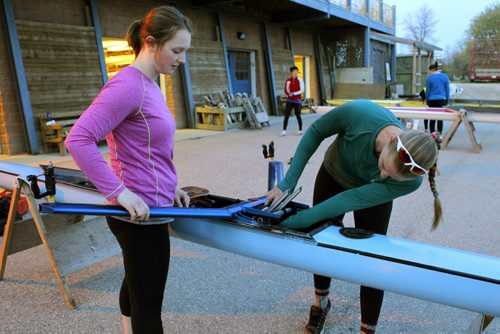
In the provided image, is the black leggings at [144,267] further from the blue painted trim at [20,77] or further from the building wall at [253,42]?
the building wall at [253,42]

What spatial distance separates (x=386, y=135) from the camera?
198 centimetres

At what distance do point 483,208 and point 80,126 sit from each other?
16.0 feet

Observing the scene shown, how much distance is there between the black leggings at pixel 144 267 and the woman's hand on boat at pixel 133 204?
12 centimetres

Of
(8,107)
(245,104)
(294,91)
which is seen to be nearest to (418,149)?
(8,107)

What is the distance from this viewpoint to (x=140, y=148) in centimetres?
159

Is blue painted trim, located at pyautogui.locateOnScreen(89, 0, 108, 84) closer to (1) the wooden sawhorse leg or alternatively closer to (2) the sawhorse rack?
(2) the sawhorse rack

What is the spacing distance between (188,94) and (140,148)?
11192 mm

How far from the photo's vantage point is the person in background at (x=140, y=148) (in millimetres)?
1470

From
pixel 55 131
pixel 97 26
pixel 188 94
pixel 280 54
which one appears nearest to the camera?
pixel 55 131

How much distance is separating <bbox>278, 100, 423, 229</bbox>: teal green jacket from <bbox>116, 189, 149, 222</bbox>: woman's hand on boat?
858 millimetres

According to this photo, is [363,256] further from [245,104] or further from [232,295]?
[245,104]

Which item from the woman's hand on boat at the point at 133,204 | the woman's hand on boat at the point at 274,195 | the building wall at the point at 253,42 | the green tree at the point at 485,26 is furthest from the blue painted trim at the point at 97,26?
the green tree at the point at 485,26

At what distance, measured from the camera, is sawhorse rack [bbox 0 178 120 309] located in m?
2.81

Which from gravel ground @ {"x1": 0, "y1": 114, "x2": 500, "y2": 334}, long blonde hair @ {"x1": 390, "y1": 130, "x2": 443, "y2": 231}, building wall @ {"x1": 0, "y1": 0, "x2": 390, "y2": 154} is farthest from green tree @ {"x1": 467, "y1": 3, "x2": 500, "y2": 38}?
long blonde hair @ {"x1": 390, "y1": 130, "x2": 443, "y2": 231}
